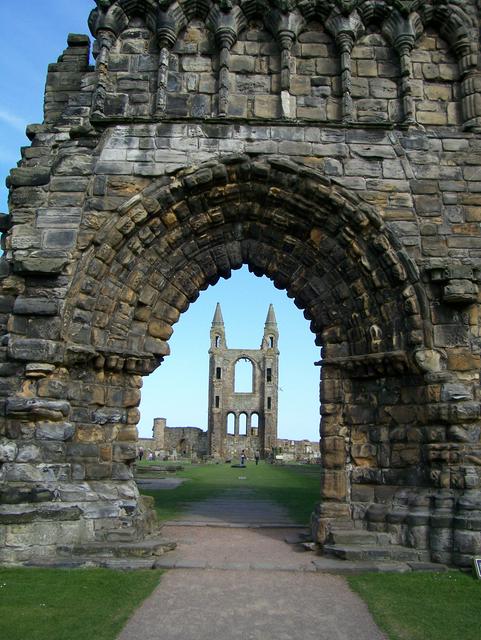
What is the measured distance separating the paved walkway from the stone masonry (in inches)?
35.2

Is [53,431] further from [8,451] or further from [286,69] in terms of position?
[286,69]

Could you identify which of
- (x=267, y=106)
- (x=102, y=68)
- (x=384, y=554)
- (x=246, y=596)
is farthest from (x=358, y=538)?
(x=102, y=68)

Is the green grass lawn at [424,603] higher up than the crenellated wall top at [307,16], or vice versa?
the crenellated wall top at [307,16]

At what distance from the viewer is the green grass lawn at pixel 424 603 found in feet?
15.0

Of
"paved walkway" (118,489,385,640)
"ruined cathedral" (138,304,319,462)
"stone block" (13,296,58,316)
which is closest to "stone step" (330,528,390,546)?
"paved walkway" (118,489,385,640)

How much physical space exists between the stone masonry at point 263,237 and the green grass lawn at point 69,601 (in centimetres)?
79

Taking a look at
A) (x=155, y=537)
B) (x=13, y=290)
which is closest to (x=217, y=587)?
(x=155, y=537)

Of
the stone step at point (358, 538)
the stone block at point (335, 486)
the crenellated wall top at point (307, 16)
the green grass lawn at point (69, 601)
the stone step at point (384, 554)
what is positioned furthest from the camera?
the crenellated wall top at point (307, 16)

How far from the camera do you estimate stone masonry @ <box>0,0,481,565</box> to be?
23.2ft

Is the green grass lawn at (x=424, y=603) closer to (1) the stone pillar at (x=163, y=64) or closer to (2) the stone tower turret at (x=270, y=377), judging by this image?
(1) the stone pillar at (x=163, y=64)

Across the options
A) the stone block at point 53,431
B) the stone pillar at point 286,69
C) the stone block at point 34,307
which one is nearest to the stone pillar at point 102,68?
the stone pillar at point 286,69

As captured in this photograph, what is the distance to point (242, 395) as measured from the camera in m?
60.7

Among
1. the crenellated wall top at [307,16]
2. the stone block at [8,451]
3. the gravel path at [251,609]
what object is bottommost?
the gravel path at [251,609]

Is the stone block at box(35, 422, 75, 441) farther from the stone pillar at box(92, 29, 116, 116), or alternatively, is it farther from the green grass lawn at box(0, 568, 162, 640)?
the stone pillar at box(92, 29, 116, 116)
